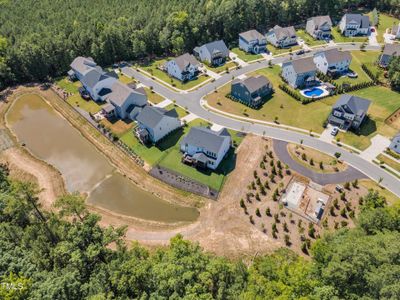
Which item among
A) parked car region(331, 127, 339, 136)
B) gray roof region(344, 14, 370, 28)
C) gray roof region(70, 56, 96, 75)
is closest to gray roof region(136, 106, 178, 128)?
gray roof region(70, 56, 96, 75)

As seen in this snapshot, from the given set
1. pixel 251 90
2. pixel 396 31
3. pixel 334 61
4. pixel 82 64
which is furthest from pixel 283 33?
pixel 82 64

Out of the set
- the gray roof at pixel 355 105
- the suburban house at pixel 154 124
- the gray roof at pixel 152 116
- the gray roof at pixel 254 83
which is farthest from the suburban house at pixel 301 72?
the gray roof at pixel 152 116

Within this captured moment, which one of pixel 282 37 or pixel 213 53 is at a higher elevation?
pixel 213 53

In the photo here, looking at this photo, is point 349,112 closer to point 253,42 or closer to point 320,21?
point 253,42

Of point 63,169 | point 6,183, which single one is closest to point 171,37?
point 63,169

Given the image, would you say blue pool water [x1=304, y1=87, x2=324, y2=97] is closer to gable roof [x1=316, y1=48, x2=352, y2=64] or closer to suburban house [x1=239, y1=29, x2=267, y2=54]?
gable roof [x1=316, y1=48, x2=352, y2=64]

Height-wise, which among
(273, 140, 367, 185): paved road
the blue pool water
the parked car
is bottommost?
(273, 140, 367, 185): paved road
